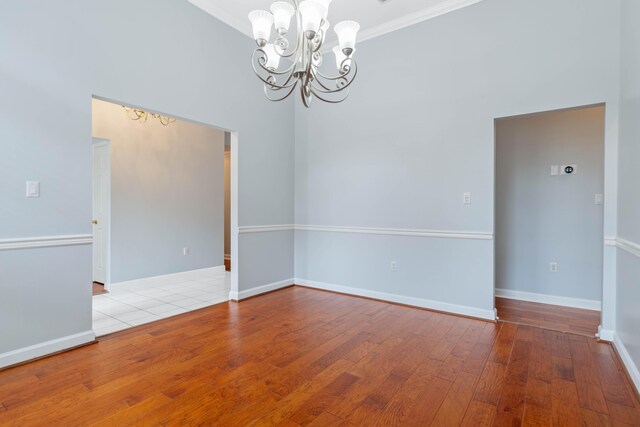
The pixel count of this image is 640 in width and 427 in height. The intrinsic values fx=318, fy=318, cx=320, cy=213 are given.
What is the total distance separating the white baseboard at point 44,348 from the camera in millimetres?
2219


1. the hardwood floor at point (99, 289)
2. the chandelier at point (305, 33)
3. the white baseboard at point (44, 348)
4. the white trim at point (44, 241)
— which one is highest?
the chandelier at point (305, 33)

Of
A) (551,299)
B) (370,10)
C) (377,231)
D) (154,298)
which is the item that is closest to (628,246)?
(551,299)

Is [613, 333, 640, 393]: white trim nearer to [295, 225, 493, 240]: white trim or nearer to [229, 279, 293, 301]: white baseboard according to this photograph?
[295, 225, 493, 240]: white trim

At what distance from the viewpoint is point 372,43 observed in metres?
3.96

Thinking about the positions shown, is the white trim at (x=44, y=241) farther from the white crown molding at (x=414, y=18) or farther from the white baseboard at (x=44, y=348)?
the white crown molding at (x=414, y=18)

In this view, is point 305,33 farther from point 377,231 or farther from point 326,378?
point 377,231

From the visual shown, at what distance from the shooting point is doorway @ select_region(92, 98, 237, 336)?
13.4 ft

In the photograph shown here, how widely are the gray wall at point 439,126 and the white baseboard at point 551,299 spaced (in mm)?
1061

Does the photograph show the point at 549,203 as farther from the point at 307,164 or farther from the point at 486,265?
the point at 307,164

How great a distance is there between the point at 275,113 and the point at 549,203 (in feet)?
11.8

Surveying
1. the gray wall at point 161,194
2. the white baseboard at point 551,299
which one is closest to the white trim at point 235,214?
the gray wall at point 161,194

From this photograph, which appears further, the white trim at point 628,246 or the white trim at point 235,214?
the white trim at point 235,214

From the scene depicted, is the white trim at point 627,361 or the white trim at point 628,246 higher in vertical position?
the white trim at point 628,246

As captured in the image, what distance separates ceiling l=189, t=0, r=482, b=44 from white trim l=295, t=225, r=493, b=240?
2385 millimetres
